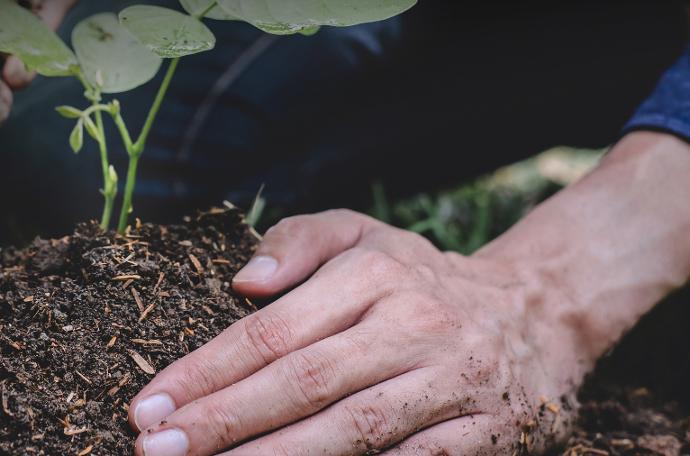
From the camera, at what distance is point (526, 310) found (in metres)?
1.22

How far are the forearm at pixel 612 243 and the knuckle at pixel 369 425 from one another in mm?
554

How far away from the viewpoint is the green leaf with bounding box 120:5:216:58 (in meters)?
0.80

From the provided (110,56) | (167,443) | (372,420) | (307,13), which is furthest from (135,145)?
(372,420)

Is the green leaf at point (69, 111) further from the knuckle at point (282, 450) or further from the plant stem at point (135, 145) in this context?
the knuckle at point (282, 450)

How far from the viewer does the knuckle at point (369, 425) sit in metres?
0.87

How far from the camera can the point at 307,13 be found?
0.79 m

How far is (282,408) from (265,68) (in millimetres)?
1459

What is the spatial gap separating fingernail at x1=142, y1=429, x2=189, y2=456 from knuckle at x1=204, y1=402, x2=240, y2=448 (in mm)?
37

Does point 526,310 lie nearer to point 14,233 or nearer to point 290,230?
point 290,230

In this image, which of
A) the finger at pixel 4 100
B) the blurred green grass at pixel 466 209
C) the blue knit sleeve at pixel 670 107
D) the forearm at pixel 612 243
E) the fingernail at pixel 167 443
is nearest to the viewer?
the fingernail at pixel 167 443

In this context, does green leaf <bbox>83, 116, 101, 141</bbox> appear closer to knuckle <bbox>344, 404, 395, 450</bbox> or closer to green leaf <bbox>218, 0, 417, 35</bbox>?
green leaf <bbox>218, 0, 417, 35</bbox>

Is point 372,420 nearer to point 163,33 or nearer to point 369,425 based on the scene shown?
point 369,425

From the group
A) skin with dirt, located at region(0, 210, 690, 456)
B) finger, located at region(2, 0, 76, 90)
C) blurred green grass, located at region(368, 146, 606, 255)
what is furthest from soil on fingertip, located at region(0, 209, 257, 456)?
blurred green grass, located at region(368, 146, 606, 255)

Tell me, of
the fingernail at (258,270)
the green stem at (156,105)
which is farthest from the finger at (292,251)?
the green stem at (156,105)
